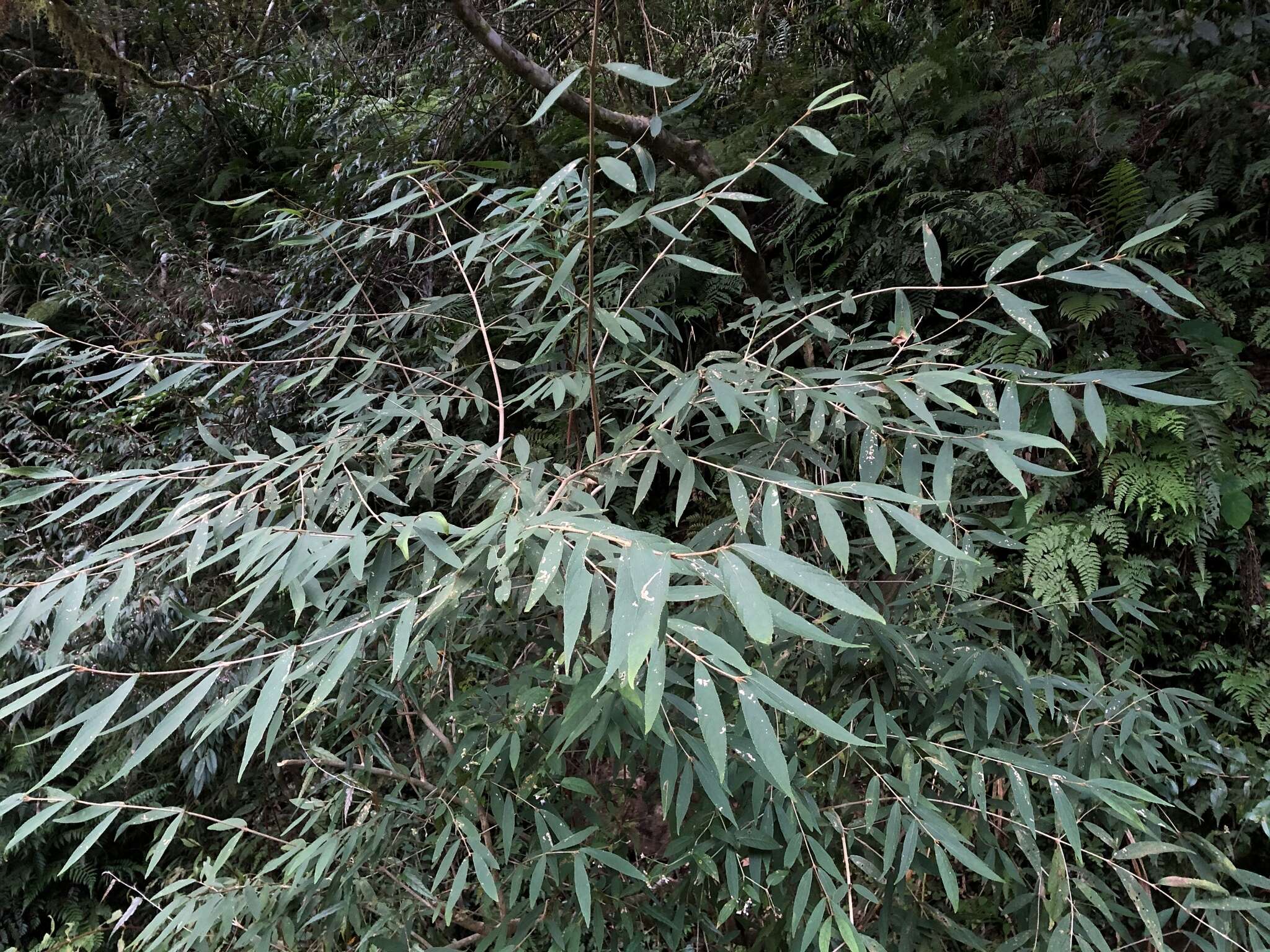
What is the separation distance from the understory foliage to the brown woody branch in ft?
0.20

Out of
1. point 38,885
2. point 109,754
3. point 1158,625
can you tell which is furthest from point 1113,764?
point 38,885

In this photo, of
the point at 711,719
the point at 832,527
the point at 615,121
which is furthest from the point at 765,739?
the point at 615,121

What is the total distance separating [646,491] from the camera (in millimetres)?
871

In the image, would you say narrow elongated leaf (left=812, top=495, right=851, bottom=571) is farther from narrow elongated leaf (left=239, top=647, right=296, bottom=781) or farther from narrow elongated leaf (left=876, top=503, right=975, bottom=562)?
narrow elongated leaf (left=239, top=647, right=296, bottom=781)

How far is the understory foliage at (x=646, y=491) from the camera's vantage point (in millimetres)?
739

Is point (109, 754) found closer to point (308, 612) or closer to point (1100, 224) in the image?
point (308, 612)

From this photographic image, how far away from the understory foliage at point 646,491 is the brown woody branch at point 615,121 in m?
0.06

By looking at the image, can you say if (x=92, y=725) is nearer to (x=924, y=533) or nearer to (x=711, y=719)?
(x=711, y=719)

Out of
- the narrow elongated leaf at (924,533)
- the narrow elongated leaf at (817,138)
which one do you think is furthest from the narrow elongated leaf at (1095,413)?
the narrow elongated leaf at (817,138)

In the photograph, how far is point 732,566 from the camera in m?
0.49

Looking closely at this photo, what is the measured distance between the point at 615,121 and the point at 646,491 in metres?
0.74

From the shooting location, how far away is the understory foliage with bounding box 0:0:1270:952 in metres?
0.74

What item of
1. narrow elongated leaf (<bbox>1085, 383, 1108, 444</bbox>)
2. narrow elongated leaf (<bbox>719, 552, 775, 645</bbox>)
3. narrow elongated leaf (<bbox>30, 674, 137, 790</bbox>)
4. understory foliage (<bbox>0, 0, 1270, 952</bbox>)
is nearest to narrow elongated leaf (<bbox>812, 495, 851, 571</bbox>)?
understory foliage (<bbox>0, 0, 1270, 952</bbox>)

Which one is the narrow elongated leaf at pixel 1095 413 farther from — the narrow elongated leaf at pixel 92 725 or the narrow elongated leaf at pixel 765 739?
the narrow elongated leaf at pixel 92 725
